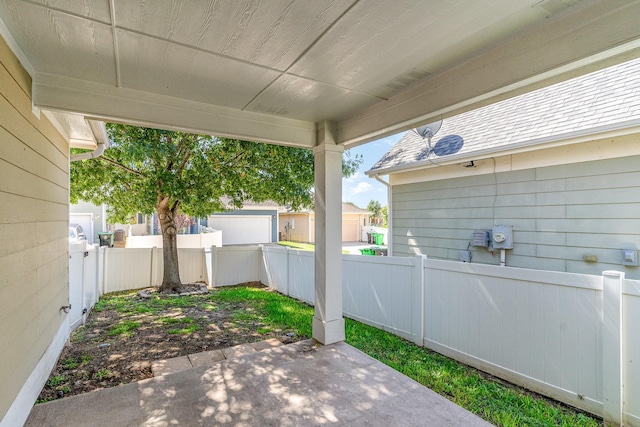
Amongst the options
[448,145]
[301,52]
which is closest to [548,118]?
[448,145]

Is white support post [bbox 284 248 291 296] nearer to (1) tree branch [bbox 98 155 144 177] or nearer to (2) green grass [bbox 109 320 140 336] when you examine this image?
(2) green grass [bbox 109 320 140 336]

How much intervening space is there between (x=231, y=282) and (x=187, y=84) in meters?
6.08

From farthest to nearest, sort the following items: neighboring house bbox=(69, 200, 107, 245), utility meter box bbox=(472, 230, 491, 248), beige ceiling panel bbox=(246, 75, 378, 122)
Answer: neighboring house bbox=(69, 200, 107, 245)
utility meter box bbox=(472, 230, 491, 248)
beige ceiling panel bbox=(246, 75, 378, 122)

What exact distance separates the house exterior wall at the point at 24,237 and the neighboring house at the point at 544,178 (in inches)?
197

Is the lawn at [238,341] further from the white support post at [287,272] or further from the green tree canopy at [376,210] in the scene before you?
the green tree canopy at [376,210]

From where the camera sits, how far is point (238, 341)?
4238mm

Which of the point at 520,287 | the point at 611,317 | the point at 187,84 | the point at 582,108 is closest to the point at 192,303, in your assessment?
the point at 187,84

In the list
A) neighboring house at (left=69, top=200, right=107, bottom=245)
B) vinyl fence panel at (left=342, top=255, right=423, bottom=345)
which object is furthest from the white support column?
neighboring house at (left=69, top=200, right=107, bottom=245)

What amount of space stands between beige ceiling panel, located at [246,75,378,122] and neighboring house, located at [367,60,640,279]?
2456 millimetres

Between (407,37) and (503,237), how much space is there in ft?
11.9

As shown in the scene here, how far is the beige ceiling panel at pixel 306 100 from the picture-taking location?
9.31 ft

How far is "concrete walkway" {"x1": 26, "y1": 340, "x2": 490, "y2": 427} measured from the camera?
242 cm

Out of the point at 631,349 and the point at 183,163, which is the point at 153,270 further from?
the point at 631,349

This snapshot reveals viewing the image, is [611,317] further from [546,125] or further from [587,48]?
[546,125]
